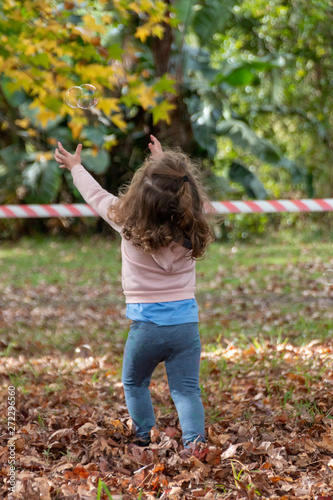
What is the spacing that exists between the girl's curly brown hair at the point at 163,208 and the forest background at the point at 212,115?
3.63 m

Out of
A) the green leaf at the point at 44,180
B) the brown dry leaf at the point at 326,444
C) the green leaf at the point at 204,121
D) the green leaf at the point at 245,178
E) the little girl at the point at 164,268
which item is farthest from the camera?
the green leaf at the point at 245,178

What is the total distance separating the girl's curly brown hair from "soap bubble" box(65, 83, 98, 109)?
4.41 feet

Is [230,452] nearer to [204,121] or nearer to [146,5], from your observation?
[146,5]

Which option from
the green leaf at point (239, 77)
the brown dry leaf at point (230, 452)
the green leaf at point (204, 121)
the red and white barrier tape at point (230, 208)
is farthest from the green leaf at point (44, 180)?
the brown dry leaf at point (230, 452)

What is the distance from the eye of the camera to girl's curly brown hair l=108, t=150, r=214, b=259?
2.66 meters

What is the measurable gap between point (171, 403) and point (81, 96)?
2.18m

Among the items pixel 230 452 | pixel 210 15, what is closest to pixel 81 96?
pixel 230 452

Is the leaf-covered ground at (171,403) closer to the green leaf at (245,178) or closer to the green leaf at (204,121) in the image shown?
the green leaf at (204,121)

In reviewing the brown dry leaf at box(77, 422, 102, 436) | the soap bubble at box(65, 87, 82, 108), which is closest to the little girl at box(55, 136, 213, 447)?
the brown dry leaf at box(77, 422, 102, 436)

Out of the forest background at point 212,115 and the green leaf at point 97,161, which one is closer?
the forest background at point 212,115

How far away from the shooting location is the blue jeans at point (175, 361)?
2752 mm

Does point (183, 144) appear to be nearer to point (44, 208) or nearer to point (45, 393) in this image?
point (44, 208)

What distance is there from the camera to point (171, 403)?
370cm

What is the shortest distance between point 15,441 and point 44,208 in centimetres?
321
